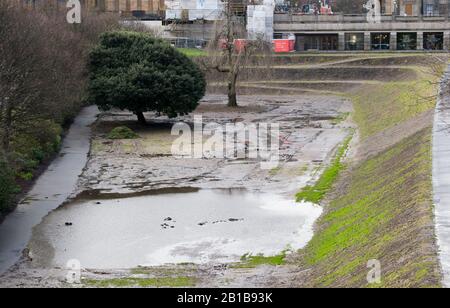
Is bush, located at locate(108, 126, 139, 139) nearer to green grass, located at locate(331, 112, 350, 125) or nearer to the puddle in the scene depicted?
green grass, located at locate(331, 112, 350, 125)

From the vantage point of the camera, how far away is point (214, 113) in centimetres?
7662

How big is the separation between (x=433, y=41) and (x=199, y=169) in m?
68.0

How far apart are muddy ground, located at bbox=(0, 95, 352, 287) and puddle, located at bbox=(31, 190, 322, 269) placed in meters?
0.90

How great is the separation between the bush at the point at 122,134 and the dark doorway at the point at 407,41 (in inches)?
2255

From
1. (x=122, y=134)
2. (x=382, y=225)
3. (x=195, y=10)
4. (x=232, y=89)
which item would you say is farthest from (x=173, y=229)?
(x=195, y=10)

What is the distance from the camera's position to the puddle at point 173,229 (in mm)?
31547

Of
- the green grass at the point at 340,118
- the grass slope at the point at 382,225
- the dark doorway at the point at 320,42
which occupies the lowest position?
the green grass at the point at 340,118

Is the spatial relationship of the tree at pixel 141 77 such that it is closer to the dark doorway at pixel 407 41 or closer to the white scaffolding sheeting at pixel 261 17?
the white scaffolding sheeting at pixel 261 17

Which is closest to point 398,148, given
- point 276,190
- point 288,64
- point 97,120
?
point 276,190

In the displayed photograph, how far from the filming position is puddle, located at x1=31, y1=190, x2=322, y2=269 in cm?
3155

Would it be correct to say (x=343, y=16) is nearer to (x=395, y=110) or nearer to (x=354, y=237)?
(x=395, y=110)

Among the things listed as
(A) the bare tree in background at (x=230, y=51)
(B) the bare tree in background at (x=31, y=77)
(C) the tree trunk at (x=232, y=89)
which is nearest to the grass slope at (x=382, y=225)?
(B) the bare tree in background at (x=31, y=77)

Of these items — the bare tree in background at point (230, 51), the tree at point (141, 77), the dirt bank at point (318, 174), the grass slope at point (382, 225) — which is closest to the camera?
the grass slope at point (382, 225)

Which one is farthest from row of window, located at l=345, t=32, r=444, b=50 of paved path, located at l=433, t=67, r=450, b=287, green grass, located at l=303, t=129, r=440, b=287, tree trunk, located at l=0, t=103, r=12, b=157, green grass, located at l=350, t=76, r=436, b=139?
tree trunk, located at l=0, t=103, r=12, b=157
